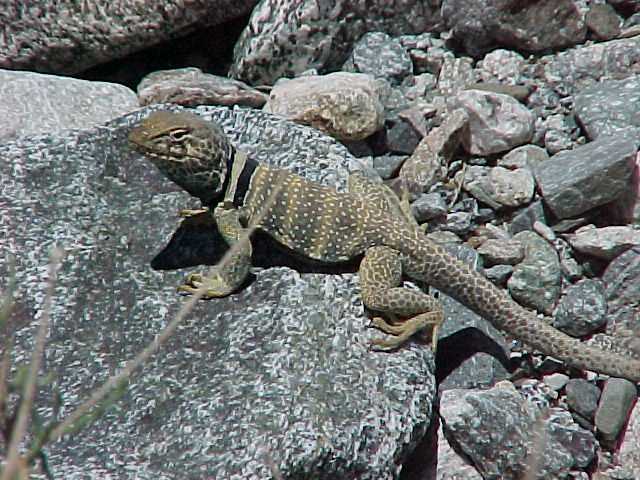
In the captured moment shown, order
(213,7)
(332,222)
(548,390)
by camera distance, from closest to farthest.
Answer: (332,222), (548,390), (213,7)

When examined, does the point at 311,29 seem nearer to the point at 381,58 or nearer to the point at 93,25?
the point at 381,58

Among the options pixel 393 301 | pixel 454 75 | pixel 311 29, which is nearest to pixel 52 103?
pixel 311 29

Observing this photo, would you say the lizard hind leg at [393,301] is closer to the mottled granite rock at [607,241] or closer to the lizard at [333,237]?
the lizard at [333,237]

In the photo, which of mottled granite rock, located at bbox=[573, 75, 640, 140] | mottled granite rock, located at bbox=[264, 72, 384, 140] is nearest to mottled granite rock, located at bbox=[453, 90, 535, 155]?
mottled granite rock, located at bbox=[573, 75, 640, 140]

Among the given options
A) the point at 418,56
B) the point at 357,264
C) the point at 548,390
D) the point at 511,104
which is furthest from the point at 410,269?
the point at 418,56

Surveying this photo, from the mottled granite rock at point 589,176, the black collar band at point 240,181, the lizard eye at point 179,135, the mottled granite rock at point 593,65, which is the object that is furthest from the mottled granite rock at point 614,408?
the lizard eye at point 179,135

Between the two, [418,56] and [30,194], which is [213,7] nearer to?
[418,56]
